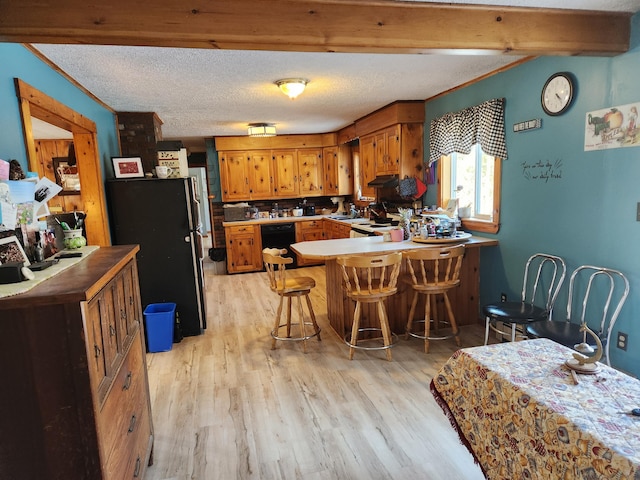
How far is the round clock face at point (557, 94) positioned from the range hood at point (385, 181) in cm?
205

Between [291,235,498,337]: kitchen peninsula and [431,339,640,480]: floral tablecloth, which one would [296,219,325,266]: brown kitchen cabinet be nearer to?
[291,235,498,337]: kitchen peninsula

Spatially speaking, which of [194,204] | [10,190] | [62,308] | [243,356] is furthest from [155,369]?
[62,308]

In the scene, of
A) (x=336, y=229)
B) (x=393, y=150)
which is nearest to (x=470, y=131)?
(x=393, y=150)

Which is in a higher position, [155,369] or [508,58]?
[508,58]

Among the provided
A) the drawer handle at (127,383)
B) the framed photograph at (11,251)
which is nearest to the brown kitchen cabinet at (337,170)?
the drawer handle at (127,383)

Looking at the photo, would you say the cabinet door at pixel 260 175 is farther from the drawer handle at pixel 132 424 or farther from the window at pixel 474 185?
the drawer handle at pixel 132 424

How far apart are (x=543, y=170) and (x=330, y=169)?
435 cm

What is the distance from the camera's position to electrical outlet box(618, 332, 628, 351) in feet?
8.35

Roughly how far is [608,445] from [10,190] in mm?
2161

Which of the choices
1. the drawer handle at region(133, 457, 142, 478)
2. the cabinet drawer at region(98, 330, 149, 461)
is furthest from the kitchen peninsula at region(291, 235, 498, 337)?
the drawer handle at region(133, 457, 142, 478)

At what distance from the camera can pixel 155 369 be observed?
10.4 feet

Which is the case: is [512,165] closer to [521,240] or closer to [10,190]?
[521,240]

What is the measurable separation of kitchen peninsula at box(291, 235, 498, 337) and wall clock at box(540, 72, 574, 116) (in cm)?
122

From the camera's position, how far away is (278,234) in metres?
6.66
